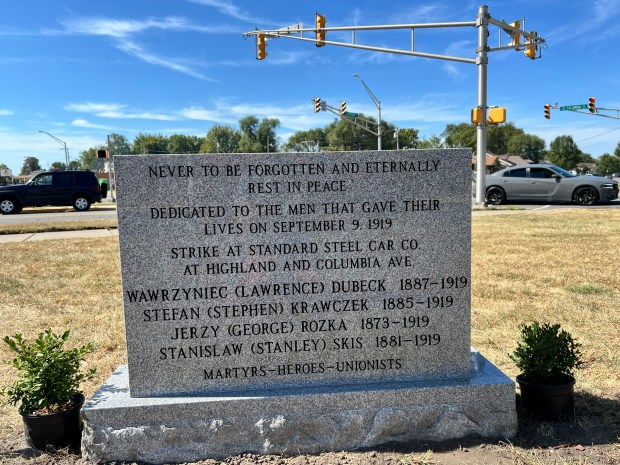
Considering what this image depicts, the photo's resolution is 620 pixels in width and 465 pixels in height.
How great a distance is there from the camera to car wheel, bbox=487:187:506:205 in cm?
2038

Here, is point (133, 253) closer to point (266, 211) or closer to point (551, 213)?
point (266, 211)

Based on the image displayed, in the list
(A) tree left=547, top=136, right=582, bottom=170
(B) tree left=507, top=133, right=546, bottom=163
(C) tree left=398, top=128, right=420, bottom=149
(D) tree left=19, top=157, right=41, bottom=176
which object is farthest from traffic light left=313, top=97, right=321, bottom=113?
(D) tree left=19, top=157, right=41, bottom=176

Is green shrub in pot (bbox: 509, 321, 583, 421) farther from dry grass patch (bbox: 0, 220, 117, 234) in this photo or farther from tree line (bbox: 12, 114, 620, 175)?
tree line (bbox: 12, 114, 620, 175)

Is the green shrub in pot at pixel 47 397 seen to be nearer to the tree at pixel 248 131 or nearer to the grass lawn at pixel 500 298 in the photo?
the grass lawn at pixel 500 298

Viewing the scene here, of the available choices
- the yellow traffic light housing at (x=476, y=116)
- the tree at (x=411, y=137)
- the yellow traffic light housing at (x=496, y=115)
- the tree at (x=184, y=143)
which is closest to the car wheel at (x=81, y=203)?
the yellow traffic light housing at (x=476, y=116)

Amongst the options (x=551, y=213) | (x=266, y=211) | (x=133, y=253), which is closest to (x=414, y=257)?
(x=266, y=211)

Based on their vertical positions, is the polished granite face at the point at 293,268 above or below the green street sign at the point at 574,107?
below

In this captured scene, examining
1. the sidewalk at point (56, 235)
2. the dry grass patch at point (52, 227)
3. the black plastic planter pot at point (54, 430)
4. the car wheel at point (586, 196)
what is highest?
the car wheel at point (586, 196)

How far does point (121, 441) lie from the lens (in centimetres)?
303

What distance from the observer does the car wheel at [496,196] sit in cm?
2038

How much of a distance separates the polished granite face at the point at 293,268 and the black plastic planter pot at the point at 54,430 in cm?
42

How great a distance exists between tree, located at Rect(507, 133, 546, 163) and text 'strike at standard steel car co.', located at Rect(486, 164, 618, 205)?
105m

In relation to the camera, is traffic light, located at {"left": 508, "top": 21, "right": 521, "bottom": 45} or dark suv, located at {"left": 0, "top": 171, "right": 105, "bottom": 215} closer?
traffic light, located at {"left": 508, "top": 21, "right": 521, "bottom": 45}

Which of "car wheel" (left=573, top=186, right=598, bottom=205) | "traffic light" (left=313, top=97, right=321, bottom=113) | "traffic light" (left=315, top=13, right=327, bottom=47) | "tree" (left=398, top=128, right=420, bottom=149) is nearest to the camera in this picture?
"traffic light" (left=315, top=13, right=327, bottom=47)
